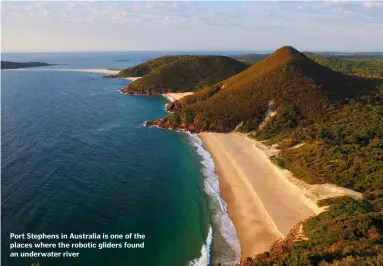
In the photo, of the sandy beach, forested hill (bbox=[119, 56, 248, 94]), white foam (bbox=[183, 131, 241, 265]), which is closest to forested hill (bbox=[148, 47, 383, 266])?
the sandy beach

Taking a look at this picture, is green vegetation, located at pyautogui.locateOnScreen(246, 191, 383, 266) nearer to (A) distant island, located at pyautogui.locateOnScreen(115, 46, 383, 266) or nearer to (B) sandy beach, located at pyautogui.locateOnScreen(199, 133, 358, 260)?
(A) distant island, located at pyautogui.locateOnScreen(115, 46, 383, 266)

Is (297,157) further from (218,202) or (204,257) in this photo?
(204,257)

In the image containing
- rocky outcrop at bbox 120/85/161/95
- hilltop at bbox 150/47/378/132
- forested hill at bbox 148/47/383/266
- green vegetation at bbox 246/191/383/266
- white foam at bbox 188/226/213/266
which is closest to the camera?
green vegetation at bbox 246/191/383/266

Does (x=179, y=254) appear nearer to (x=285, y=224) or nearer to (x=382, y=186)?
(x=285, y=224)

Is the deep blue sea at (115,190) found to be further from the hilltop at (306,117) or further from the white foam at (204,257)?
the hilltop at (306,117)

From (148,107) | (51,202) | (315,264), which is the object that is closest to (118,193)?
(51,202)

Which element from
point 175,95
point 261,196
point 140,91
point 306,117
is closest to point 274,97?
point 306,117
